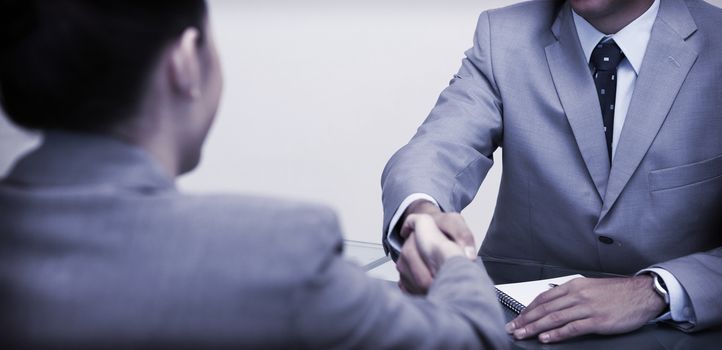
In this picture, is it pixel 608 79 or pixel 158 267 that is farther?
pixel 608 79

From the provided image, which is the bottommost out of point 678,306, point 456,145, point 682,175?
point 678,306

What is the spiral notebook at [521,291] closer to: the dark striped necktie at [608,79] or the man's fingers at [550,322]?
the man's fingers at [550,322]

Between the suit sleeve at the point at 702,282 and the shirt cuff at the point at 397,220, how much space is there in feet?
1.69

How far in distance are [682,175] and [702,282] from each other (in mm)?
460

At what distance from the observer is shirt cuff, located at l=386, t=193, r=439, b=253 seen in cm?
179

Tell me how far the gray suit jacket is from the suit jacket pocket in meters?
1.42

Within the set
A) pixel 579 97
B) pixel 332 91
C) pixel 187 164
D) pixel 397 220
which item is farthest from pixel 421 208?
pixel 332 91

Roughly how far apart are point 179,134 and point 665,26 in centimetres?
157

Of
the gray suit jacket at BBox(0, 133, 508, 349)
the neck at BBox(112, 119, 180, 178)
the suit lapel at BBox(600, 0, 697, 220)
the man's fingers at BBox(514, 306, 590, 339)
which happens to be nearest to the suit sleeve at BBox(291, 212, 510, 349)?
the gray suit jacket at BBox(0, 133, 508, 349)

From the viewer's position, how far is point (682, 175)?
2.06 meters

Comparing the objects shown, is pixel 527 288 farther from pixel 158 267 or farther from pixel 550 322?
pixel 158 267

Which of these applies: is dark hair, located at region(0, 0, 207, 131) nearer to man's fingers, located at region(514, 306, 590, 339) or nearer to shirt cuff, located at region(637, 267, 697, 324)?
man's fingers, located at region(514, 306, 590, 339)

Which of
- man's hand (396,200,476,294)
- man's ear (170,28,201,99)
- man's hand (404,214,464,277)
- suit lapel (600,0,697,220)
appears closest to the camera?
man's ear (170,28,201,99)

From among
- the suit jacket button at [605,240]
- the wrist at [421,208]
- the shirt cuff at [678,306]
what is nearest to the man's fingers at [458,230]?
the wrist at [421,208]
